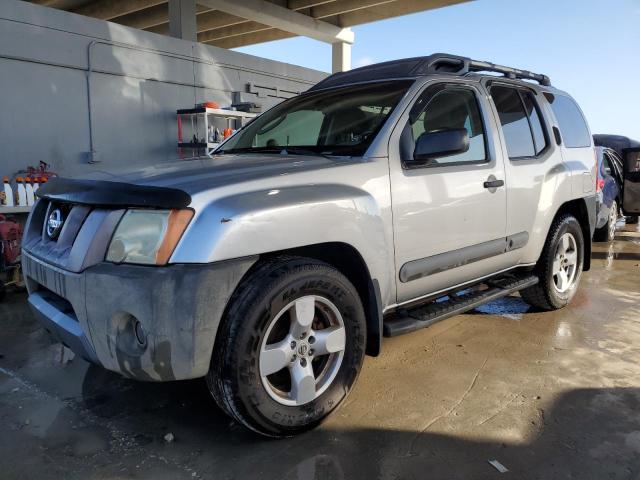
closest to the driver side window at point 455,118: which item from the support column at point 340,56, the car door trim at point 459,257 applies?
the car door trim at point 459,257

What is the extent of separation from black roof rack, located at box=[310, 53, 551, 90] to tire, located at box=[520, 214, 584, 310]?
1372 mm

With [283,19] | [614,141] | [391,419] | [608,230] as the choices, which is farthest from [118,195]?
[283,19]

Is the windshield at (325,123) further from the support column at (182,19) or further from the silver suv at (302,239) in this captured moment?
the support column at (182,19)

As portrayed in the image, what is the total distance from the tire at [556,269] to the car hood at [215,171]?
2.40 m

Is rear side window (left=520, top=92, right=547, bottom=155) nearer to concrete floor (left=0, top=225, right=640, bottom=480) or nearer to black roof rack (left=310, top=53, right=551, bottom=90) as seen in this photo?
black roof rack (left=310, top=53, right=551, bottom=90)

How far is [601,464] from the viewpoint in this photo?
7.93ft

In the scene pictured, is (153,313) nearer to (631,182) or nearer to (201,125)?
(201,125)

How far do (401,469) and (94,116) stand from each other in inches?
300

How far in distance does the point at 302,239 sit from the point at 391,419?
1140 millimetres

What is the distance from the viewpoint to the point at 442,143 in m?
2.95

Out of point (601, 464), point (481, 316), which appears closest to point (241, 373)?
point (601, 464)

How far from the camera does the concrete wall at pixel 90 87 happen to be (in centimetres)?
720

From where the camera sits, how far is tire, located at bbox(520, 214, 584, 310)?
4398mm

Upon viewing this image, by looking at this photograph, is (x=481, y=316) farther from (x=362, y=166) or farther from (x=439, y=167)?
(x=362, y=166)
